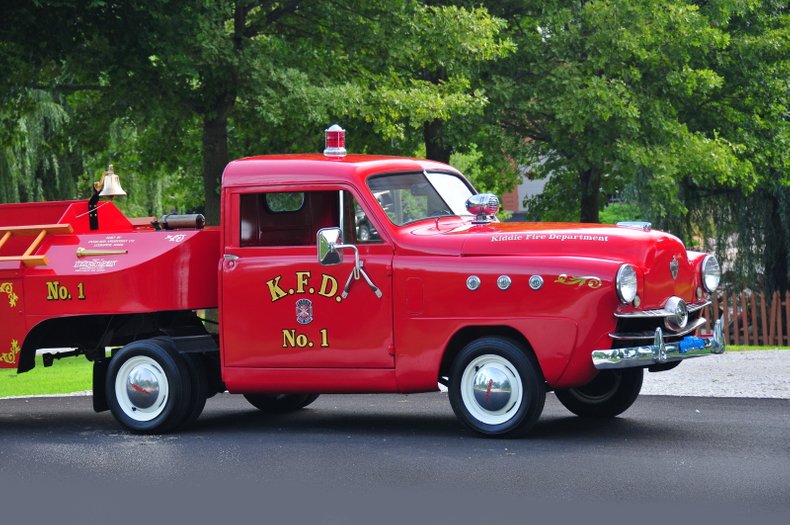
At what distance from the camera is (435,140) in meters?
23.9

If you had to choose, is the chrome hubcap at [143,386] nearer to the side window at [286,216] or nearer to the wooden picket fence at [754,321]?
the side window at [286,216]

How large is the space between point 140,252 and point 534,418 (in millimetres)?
3521

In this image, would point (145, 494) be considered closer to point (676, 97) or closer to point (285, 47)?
point (285, 47)

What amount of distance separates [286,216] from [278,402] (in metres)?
2.22

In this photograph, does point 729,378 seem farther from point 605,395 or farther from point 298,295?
point 298,295

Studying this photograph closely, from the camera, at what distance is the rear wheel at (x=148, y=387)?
10180mm

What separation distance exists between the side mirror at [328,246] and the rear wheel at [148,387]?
1667 mm

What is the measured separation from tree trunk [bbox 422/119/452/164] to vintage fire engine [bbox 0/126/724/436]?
12886 mm

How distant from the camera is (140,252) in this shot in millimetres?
10453

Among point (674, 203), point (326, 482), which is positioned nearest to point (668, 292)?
point (326, 482)

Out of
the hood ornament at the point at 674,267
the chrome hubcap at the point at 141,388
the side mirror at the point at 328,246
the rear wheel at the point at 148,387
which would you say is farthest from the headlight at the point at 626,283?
the chrome hubcap at the point at 141,388

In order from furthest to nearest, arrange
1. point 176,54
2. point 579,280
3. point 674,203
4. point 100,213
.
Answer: point 674,203 < point 176,54 < point 100,213 < point 579,280

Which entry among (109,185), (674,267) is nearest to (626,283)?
(674,267)

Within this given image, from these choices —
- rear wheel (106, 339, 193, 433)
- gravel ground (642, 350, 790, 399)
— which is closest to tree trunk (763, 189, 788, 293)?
gravel ground (642, 350, 790, 399)
